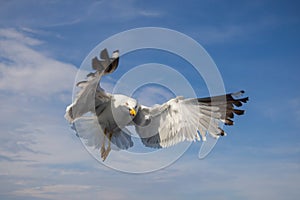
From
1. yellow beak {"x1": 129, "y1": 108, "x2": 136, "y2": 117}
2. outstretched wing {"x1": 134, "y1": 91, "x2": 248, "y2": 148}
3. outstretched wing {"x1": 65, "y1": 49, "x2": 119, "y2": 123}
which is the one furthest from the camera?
outstretched wing {"x1": 134, "y1": 91, "x2": 248, "y2": 148}

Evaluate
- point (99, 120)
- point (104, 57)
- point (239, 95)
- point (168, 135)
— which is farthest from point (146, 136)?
point (104, 57)

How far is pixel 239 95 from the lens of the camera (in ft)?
41.6

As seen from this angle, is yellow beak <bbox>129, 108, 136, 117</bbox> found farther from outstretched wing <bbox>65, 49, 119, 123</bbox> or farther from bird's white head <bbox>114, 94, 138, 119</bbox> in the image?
outstretched wing <bbox>65, 49, 119, 123</bbox>

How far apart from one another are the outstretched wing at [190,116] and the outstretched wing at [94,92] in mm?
1545

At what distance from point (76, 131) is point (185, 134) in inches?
145

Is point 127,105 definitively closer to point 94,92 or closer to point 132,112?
point 132,112

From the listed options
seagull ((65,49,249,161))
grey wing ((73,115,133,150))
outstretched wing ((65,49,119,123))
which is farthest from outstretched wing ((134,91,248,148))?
outstretched wing ((65,49,119,123))

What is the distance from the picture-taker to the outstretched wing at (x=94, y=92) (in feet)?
30.3

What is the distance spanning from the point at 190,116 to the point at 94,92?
12.4 feet

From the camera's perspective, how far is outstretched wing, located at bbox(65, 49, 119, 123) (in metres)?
9.25

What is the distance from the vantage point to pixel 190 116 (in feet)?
41.9

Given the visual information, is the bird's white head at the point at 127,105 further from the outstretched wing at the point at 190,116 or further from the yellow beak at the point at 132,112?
the outstretched wing at the point at 190,116

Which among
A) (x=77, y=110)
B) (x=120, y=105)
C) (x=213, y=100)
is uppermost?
(x=213, y=100)

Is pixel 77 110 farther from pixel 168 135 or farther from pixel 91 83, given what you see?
pixel 168 135
